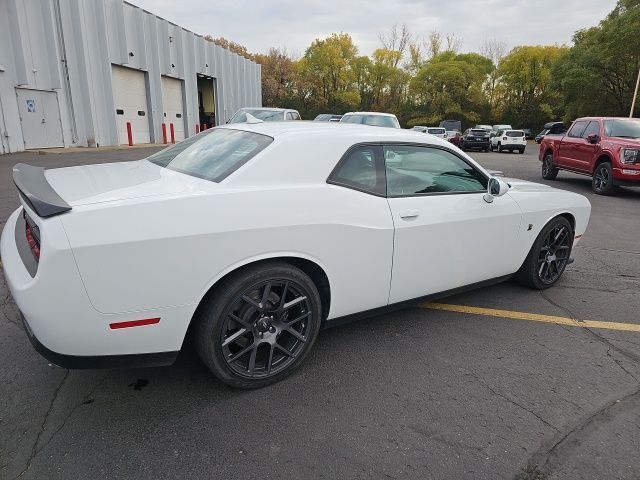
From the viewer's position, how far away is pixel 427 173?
3375mm

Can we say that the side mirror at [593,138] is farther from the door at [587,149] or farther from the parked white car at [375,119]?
the parked white car at [375,119]

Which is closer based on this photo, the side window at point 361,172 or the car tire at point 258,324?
the car tire at point 258,324

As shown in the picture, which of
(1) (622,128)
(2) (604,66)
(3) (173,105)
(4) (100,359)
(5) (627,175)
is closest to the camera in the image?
(4) (100,359)

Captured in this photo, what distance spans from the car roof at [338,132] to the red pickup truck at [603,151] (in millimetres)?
8592

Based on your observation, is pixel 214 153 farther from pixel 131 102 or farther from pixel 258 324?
pixel 131 102

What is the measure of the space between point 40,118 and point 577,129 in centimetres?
1775

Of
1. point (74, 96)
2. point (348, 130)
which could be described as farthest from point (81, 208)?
point (74, 96)

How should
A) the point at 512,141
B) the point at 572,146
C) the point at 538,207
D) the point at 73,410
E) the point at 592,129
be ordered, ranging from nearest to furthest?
the point at 73,410 → the point at 538,207 → the point at 592,129 → the point at 572,146 → the point at 512,141

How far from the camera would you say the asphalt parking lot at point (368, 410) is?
6.93ft

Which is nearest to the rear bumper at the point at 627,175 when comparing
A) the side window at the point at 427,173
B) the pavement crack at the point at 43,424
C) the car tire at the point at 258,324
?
the side window at the point at 427,173

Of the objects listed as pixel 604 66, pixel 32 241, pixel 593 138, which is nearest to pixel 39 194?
pixel 32 241

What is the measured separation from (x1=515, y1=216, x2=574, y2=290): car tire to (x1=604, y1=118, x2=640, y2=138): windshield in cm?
801

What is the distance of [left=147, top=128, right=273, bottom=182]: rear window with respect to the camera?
2.74 metres

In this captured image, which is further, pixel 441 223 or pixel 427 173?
pixel 427 173
